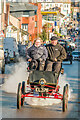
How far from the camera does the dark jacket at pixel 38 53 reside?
1327 cm

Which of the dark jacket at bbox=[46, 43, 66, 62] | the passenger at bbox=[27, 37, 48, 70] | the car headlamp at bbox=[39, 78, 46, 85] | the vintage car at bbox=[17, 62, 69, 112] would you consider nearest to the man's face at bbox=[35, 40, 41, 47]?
the passenger at bbox=[27, 37, 48, 70]

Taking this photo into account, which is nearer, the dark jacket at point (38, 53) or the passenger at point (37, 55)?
the passenger at point (37, 55)

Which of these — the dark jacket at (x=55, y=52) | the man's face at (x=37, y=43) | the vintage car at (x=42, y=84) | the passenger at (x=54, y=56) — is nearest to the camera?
the vintage car at (x=42, y=84)

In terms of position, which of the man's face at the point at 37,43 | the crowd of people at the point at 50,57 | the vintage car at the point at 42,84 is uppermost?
the man's face at the point at 37,43

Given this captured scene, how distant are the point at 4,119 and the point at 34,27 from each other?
8901 cm

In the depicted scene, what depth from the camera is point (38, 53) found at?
1359cm

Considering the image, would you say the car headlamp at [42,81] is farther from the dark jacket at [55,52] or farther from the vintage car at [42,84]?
the dark jacket at [55,52]

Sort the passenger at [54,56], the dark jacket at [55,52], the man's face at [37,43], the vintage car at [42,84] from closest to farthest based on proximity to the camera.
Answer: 1. the vintage car at [42,84]
2. the passenger at [54,56]
3. the dark jacket at [55,52]
4. the man's face at [37,43]

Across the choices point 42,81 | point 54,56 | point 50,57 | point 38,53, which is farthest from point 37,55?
point 42,81

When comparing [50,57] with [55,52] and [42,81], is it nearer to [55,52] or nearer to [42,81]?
[55,52]

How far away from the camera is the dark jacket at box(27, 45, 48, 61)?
43.5ft

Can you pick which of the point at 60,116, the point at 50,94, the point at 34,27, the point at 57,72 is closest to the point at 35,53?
the point at 57,72

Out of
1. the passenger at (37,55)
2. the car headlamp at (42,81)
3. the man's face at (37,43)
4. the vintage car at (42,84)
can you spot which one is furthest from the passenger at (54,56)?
the car headlamp at (42,81)

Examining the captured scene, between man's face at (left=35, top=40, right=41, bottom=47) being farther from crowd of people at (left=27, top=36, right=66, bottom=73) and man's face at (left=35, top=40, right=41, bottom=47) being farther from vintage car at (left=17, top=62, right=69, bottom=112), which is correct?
vintage car at (left=17, top=62, right=69, bottom=112)
